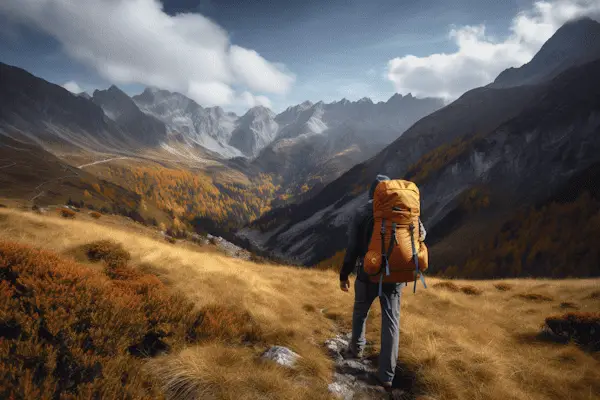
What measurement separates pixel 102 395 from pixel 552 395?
21.4ft

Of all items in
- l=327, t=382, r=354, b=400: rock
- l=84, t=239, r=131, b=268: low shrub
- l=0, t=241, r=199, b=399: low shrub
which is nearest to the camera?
l=0, t=241, r=199, b=399: low shrub

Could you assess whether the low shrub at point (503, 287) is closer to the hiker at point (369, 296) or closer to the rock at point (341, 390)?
the hiker at point (369, 296)

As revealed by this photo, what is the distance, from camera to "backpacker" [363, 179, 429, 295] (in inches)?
184

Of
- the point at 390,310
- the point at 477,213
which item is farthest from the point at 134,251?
the point at 477,213

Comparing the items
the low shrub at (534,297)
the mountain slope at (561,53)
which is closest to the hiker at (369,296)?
the low shrub at (534,297)

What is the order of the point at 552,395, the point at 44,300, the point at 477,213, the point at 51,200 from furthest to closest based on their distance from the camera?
1. the point at 51,200
2. the point at 477,213
3. the point at 552,395
4. the point at 44,300

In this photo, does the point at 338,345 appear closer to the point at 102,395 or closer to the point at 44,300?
the point at 102,395

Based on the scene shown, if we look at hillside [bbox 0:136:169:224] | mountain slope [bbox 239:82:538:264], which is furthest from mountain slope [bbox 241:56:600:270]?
hillside [bbox 0:136:169:224]

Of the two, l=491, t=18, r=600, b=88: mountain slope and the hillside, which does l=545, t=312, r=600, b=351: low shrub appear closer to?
the hillside

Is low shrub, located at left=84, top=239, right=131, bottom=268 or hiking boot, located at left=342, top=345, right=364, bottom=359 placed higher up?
low shrub, located at left=84, top=239, right=131, bottom=268

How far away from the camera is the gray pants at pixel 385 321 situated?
473 cm

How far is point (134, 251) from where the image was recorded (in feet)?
32.6

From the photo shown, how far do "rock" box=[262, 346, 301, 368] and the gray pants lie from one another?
56.4 inches

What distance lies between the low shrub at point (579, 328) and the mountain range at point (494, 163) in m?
29.5
